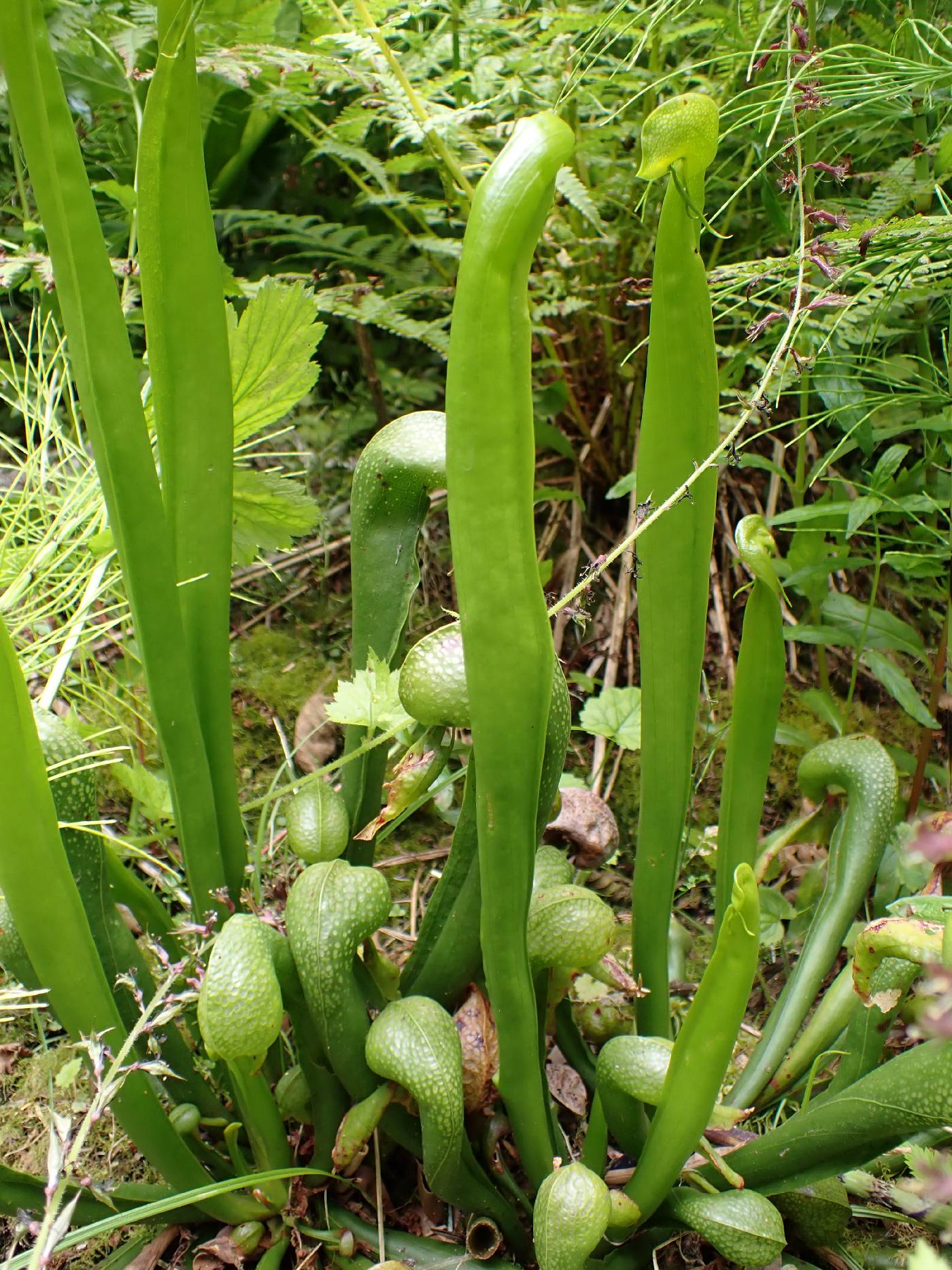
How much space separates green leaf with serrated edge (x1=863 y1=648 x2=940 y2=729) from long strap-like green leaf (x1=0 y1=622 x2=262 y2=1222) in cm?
98

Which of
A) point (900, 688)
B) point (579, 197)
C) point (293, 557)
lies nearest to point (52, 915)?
point (900, 688)

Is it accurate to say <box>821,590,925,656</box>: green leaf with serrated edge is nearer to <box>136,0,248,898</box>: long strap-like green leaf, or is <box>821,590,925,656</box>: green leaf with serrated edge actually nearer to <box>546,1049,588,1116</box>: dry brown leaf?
<box>546,1049,588,1116</box>: dry brown leaf

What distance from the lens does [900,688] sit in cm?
126

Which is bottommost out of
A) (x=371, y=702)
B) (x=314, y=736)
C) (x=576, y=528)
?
(x=314, y=736)

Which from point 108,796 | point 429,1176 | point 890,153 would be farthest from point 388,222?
point 429,1176

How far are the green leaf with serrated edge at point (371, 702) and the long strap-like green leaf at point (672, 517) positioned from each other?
0.74 ft

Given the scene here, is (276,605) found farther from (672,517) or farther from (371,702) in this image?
(672,517)

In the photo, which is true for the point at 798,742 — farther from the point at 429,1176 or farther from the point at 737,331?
the point at 737,331

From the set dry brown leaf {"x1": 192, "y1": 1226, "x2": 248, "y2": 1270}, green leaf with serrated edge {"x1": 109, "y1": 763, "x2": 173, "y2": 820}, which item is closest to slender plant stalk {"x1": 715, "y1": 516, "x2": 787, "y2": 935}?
dry brown leaf {"x1": 192, "y1": 1226, "x2": 248, "y2": 1270}

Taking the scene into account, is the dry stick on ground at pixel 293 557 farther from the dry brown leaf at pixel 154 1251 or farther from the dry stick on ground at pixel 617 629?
the dry brown leaf at pixel 154 1251

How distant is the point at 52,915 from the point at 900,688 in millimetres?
1061

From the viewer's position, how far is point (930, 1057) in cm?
61

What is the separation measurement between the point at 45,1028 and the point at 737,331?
1.62 metres

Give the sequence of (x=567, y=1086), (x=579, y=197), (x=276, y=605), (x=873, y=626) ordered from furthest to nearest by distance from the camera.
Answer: (x=276, y=605)
(x=579, y=197)
(x=873, y=626)
(x=567, y=1086)
